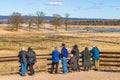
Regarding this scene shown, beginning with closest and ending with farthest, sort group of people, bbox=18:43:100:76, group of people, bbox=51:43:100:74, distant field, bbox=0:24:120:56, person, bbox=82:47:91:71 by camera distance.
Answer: group of people, bbox=18:43:100:76 → group of people, bbox=51:43:100:74 → person, bbox=82:47:91:71 → distant field, bbox=0:24:120:56

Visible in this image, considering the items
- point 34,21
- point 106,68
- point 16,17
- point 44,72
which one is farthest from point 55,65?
point 34,21

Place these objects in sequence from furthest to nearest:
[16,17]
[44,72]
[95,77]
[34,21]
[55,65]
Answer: [34,21] → [16,17] → [55,65] → [44,72] → [95,77]

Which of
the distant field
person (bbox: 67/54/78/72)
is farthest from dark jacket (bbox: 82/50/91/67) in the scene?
the distant field

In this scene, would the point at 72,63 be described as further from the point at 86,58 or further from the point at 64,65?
the point at 86,58

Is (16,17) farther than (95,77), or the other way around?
(16,17)

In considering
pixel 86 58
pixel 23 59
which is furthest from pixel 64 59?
pixel 23 59

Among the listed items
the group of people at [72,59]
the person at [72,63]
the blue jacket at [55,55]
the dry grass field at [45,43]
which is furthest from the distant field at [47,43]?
the blue jacket at [55,55]

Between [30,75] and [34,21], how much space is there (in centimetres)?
14658

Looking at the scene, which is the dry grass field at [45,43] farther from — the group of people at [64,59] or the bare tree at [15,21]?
the bare tree at [15,21]

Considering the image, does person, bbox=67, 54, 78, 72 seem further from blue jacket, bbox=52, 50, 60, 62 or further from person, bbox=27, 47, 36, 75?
person, bbox=27, 47, 36, 75

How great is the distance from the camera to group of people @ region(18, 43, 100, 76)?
21250 mm

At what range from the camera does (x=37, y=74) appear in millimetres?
22000

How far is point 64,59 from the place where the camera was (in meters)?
22.5

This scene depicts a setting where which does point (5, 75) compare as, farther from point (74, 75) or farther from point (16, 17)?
point (16, 17)
